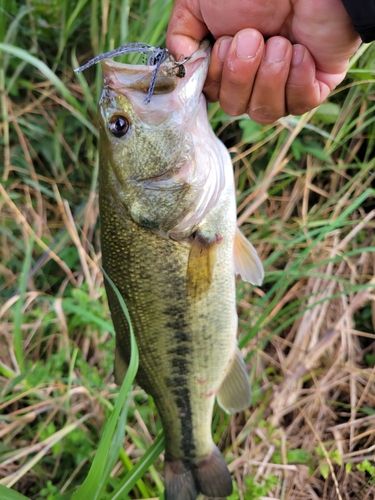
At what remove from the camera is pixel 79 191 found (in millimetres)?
2750

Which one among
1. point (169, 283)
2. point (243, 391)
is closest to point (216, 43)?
point (169, 283)

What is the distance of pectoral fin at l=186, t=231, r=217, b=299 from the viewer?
1443mm

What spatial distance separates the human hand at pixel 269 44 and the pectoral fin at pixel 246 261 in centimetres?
54

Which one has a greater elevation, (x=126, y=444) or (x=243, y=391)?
(x=243, y=391)

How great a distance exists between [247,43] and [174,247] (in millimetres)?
739

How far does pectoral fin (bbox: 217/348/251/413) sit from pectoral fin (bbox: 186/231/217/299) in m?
0.43

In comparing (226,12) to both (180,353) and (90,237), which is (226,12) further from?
(90,237)

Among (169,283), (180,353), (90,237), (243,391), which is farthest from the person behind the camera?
(90,237)

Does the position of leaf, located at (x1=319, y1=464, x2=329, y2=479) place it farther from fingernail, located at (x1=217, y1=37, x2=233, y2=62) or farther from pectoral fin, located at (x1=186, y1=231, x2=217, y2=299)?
fingernail, located at (x1=217, y1=37, x2=233, y2=62)

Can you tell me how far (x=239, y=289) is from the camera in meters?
2.08

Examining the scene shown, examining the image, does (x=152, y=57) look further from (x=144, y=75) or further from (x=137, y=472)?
(x=137, y=472)

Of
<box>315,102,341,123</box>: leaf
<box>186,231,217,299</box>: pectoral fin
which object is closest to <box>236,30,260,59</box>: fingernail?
<box>186,231,217,299</box>: pectoral fin

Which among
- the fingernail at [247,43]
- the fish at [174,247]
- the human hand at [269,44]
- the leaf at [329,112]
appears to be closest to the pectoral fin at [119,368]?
the fish at [174,247]

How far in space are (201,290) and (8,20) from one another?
6.97 feet
